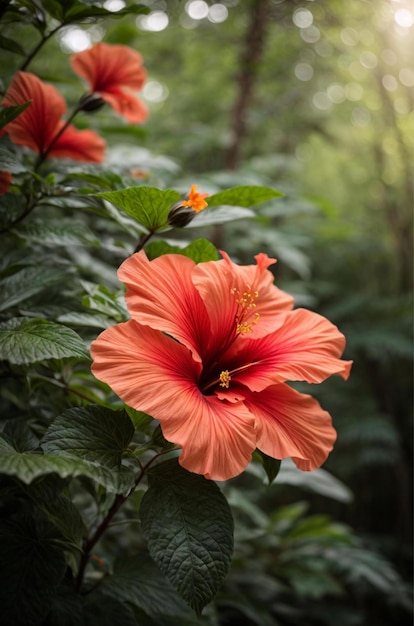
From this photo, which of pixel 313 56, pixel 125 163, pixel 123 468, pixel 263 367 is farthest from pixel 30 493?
pixel 313 56

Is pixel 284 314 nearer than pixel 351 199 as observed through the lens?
Yes

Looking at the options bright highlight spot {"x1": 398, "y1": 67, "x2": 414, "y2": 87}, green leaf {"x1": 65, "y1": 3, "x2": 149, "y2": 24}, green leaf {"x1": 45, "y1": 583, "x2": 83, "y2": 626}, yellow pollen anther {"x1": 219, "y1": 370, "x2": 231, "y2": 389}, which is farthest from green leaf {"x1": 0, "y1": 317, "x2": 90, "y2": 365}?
bright highlight spot {"x1": 398, "y1": 67, "x2": 414, "y2": 87}

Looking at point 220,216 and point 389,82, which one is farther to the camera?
point 389,82

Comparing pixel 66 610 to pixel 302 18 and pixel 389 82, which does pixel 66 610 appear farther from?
pixel 389 82

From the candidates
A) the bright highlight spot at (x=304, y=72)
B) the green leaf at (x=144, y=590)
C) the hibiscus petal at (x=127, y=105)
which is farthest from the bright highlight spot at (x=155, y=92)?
the green leaf at (x=144, y=590)

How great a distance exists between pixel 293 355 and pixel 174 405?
17cm

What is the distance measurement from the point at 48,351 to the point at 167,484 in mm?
167

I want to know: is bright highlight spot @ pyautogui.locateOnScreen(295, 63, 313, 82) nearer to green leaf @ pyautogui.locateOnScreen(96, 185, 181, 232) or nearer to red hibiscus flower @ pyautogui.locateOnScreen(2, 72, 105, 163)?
red hibiscus flower @ pyautogui.locateOnScreen(2, 72, 105, 163)

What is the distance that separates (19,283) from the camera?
66cm

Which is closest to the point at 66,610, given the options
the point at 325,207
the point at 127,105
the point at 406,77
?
the point at 127,105

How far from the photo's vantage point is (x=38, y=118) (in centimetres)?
71

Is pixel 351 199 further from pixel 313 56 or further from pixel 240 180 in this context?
pixel 240 180

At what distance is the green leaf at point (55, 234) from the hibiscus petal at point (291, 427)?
0.30 m

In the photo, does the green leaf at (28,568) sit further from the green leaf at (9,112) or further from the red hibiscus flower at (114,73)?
the red hibiscus flower at (114,73)
